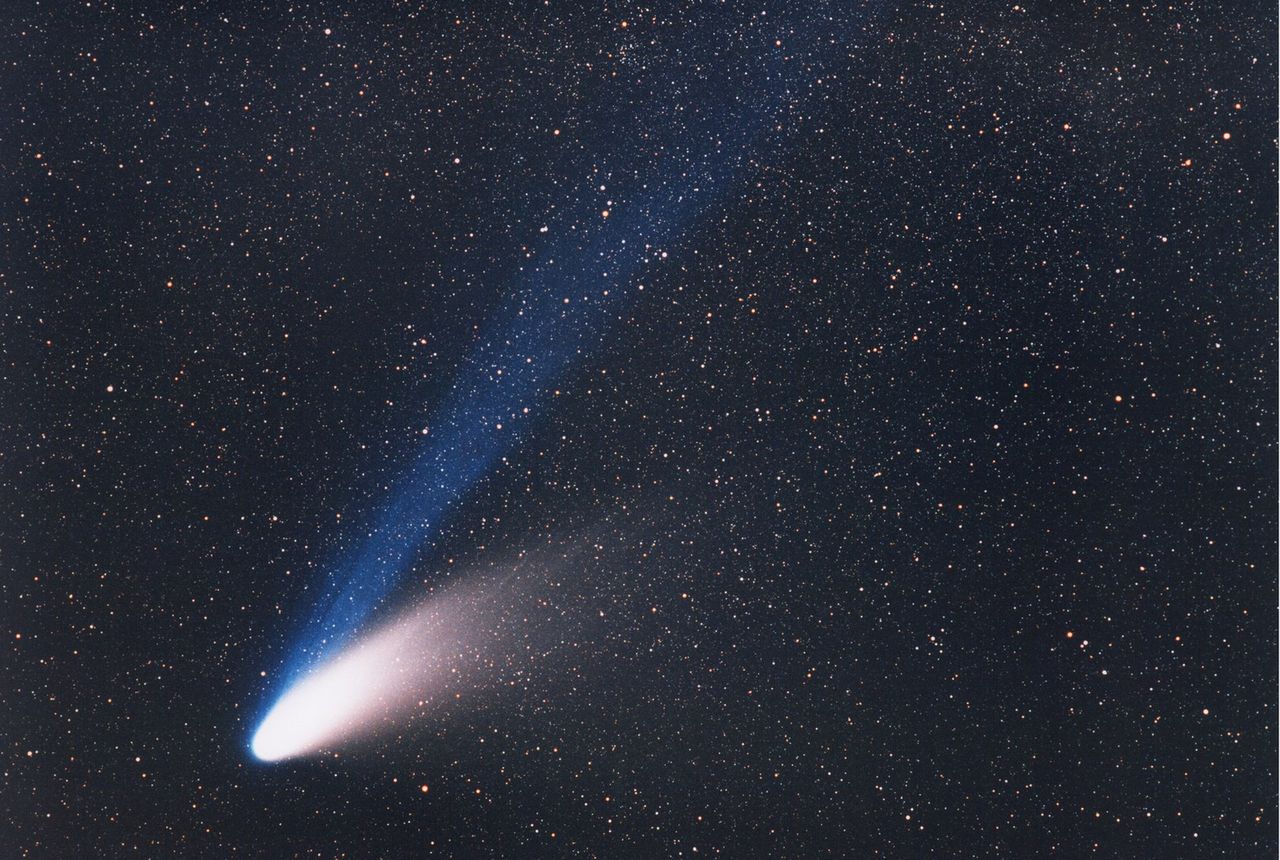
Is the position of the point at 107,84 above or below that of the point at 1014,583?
above

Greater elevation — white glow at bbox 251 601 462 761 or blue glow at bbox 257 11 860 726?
blue glow at bbox 257 11 860 726

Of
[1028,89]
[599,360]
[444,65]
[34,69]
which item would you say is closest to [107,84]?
[34,69]

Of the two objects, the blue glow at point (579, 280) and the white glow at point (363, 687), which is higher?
the blue glow at point (579, 280)

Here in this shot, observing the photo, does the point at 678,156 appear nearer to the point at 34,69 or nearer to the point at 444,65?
the point at 444,65

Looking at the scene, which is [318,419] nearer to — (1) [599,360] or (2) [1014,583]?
(1) [599,360]

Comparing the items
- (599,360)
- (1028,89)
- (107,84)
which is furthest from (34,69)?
(1028,89)

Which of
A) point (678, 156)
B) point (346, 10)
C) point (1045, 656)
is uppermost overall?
point (346, 10)
